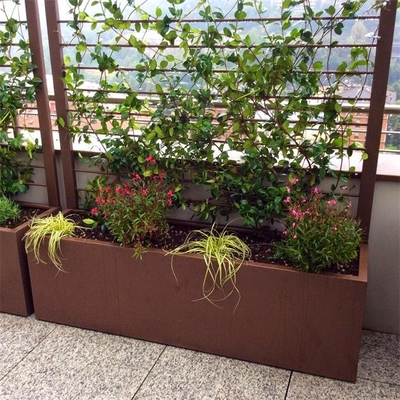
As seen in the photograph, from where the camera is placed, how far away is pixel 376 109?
8.16 feet

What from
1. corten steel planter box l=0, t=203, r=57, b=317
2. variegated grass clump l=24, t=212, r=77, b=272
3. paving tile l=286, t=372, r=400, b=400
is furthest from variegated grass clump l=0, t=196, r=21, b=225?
paving tile l=286, t=372, r=400, b=400

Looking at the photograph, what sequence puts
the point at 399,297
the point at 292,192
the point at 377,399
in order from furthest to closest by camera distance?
the point at 399,297 < the point at 292,192 < the point at 377,399

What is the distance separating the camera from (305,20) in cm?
242

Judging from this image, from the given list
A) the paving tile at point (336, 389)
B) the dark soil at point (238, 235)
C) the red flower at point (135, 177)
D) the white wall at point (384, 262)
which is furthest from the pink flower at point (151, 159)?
the paving tile at point (336, 389)

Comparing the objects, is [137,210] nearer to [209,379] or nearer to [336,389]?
[209,379]

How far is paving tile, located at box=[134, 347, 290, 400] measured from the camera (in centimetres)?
240

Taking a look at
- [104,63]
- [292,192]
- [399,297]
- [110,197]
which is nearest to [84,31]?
[104,63]

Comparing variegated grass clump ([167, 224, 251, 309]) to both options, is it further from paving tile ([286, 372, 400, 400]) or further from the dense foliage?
paving tile ([286, 372, 400, 400])

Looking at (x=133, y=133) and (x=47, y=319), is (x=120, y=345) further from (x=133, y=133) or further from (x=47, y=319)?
(x=133, y=133)

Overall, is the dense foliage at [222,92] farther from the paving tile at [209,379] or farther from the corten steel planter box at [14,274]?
the paving tile at [209,379]

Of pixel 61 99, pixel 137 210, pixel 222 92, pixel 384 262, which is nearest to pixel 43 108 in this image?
pixel 61 99

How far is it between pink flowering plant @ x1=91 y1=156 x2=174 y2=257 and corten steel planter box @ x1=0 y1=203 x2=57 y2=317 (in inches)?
21.7

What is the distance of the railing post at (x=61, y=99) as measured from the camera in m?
2.89

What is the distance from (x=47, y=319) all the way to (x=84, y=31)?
5.77ft
